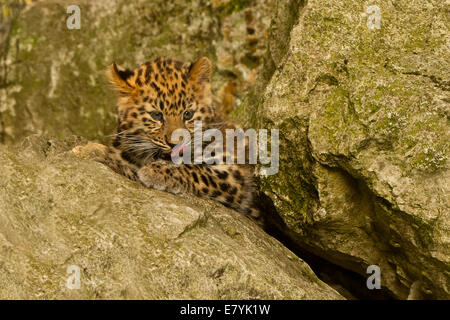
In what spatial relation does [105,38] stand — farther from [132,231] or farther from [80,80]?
[132,231]

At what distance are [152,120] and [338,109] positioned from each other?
2.37m

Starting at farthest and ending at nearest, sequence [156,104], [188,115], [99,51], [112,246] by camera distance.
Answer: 1. [99,51]
2. [188,115]
3. [156,104]
4. [112,246]

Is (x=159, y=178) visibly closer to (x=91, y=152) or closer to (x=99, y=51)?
(x=91, y=152)

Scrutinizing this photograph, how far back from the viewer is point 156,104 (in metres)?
6.70

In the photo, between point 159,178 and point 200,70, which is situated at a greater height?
point 200,70

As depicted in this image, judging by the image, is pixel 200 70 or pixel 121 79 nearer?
pixel 121 79

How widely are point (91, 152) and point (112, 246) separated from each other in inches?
74.6

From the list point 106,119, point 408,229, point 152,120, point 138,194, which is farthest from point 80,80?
point 408,229

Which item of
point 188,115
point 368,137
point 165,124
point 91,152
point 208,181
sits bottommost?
point 208,181

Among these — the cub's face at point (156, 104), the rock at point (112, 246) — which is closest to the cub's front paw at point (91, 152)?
the cub's face at point (156, 104)

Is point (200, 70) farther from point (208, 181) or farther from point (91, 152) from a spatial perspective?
point (91, 152)

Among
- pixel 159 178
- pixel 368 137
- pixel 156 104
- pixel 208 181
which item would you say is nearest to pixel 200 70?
pixel 156 104

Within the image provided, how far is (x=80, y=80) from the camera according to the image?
897cm

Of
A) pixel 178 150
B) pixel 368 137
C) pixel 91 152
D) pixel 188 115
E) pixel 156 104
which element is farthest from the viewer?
pixel 188 115
